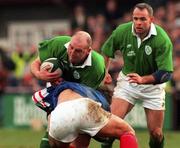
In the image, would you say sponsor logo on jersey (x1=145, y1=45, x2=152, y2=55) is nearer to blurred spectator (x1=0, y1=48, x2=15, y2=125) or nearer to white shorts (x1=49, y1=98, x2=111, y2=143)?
white shorts (x1=49, y1=98, x2=111, y2=143)

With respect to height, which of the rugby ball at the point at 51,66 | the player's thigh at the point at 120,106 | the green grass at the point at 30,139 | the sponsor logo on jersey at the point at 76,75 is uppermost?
the rugby ball at the point at 51,66

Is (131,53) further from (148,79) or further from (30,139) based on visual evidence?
(30,139)

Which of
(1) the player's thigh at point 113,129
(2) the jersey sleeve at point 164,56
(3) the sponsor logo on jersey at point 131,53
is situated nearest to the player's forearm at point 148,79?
(2) the jersey sleeve at point 164,56

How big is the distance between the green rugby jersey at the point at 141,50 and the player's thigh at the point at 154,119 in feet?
2.04

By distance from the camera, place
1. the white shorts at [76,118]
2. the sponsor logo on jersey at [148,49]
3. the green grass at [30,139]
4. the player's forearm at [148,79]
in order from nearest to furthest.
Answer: the white shorts at [76,118] → the player's forearm at [148,79] → the sponsor logo on jersey at [148,49] → the green grass at [30,139]

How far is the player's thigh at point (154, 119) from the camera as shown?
10930 mm

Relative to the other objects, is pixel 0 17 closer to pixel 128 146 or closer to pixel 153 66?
pixel 153 66

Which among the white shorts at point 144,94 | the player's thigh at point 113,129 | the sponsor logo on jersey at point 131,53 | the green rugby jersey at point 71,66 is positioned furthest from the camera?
the white shorts at point 144,94

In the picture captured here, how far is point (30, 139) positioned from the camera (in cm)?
1520

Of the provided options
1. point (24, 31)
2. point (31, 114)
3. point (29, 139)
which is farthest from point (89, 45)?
point (24, 31)

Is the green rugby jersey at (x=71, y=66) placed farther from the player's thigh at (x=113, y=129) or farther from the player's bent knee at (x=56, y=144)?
the player's thigh at (x=113, y=129)

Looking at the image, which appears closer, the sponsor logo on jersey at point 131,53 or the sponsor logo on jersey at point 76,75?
the sponsor logo on jersey at point 76,75

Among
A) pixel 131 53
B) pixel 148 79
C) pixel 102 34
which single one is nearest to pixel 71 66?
pixel 148 79

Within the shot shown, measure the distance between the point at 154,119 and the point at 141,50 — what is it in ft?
3.36
